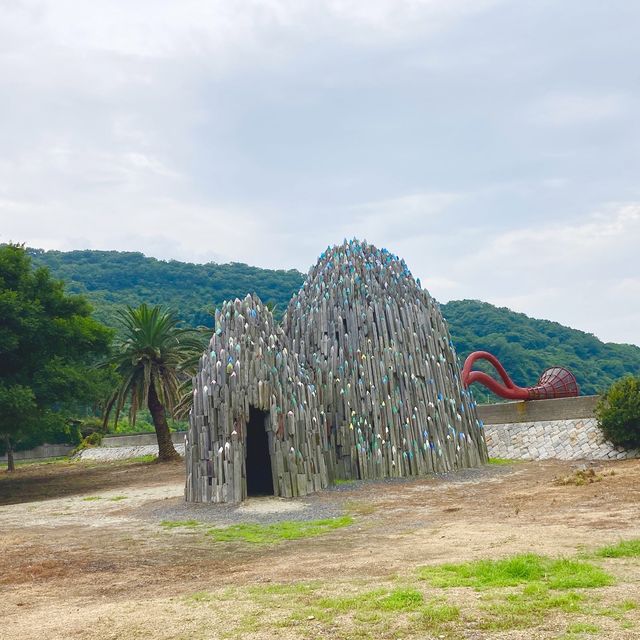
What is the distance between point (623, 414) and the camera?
2120 cm

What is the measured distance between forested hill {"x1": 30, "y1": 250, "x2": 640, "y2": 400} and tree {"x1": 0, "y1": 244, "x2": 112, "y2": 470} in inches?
522

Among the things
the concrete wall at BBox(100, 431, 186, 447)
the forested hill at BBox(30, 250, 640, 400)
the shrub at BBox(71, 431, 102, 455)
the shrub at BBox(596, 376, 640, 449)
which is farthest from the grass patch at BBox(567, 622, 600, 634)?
the shrub at BBox(71, 431, 102, 455)

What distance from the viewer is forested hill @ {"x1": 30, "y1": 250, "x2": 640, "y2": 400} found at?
5744 cm

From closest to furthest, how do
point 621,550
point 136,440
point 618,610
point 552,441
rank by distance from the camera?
point 618,610 → point 621,550 → point 552,441 → point 136,440

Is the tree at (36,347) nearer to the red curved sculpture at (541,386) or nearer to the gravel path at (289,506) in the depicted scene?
the gravel path at (289,506)

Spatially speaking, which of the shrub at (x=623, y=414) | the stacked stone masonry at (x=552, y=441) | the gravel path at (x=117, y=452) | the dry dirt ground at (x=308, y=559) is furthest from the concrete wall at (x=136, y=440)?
the shrub at (x=623, y=414)

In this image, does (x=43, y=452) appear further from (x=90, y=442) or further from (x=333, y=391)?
(x=333, y=391)

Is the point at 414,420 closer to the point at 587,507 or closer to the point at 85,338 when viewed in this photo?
the point at 587,507

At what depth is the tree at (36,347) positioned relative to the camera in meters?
22.3

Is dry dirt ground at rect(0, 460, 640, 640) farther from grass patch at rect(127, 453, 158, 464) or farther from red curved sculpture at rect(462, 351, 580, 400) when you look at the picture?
grass patch at rect(127, 453, 158, 464)

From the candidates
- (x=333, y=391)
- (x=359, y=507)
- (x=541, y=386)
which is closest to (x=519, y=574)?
(x=359, y=507)

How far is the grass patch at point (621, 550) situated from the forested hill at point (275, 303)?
30.5m

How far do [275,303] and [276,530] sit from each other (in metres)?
51.4

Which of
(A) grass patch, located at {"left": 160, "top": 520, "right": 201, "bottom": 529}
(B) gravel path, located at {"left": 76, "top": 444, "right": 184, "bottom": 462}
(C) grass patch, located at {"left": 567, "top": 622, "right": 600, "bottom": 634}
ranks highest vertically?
(B) gravel path, located at {"left": 76, "top": 444, "right": 184, "bottom": 462}
